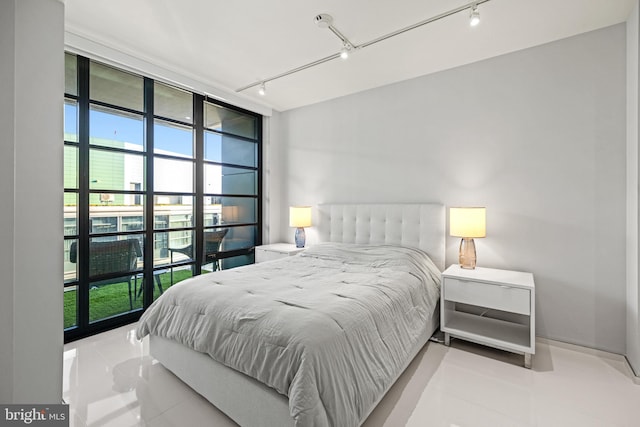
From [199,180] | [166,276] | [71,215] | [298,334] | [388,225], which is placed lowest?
[166,276]

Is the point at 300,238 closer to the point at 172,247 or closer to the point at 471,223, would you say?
the point at 172,247

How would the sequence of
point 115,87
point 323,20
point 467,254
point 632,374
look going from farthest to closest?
point 115,87 → point 467,254 → point 323,20 → point 632,374

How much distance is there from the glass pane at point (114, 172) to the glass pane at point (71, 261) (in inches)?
16.2

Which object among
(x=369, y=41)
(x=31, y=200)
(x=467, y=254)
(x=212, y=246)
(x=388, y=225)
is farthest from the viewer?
(x=212, y=246)

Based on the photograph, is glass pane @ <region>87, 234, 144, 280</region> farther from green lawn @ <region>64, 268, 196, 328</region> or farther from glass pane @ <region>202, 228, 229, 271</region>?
glass pane @ <region>202, 228, 229, 271</region>

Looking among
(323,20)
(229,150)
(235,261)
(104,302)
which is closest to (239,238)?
(235,261)

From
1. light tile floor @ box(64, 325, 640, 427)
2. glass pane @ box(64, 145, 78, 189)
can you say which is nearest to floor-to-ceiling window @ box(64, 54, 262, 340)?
glass pane @ box(64, 145, 78, 189)

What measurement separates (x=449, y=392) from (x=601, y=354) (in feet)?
4.82

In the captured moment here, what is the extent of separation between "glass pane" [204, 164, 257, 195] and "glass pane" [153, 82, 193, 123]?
Result: 2.11 ft

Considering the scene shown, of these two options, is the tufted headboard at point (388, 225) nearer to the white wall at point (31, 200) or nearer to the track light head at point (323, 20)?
the track light head at point (323, 20)

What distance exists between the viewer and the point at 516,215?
2.68m

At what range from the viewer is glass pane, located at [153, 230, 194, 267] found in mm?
3219

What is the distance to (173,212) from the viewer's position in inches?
132

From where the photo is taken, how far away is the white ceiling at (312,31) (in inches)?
83.1
